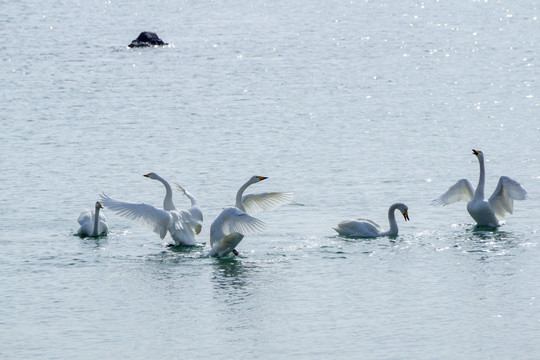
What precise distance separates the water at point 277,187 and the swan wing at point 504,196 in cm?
26

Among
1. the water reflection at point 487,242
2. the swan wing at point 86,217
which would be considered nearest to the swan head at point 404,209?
the water reflection at point 487,242

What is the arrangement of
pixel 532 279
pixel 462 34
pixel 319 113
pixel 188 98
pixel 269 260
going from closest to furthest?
pixel 532 279
pixel 269 260
pixel 319 113
pixel 188 98
pixel 462 34

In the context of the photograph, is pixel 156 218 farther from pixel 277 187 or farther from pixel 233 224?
pixel 277 187

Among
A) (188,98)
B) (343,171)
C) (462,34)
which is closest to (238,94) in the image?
(188,98)

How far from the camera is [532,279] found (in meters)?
14.2

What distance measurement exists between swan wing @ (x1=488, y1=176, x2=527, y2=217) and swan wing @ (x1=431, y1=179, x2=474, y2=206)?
56 cm

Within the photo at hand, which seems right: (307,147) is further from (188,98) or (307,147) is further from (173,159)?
(188,98)

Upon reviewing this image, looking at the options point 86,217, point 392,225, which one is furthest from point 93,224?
point 392,225

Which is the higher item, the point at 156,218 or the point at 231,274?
the point at 156,218

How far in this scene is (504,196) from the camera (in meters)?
17.3

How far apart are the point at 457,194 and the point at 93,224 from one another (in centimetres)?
556

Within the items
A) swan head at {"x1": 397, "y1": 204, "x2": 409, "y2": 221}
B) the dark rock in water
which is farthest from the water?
the dark rock in water

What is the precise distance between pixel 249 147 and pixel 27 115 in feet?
23.5

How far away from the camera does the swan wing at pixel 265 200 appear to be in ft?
55.8
